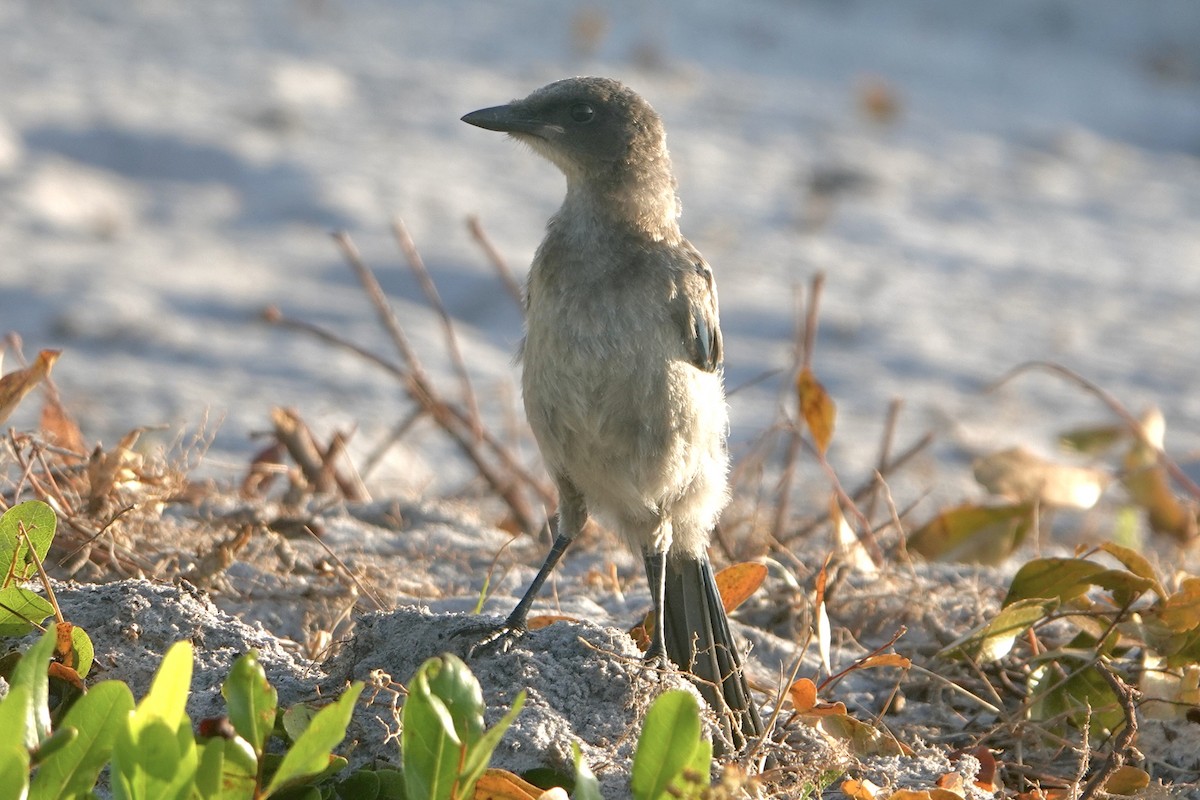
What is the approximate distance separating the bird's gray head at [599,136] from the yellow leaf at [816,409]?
655mm

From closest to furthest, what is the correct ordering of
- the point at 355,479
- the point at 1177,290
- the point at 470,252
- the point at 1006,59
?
1. the point at 355,479
2. the point at 470,252
3. the point at 1177,290
4. the point at 1006,59

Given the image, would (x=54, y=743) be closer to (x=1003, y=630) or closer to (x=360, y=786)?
(x=360, y=786)

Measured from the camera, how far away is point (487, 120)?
3.68 m

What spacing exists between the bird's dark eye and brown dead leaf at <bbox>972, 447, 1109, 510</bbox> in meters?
1.61

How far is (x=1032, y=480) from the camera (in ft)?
13.9

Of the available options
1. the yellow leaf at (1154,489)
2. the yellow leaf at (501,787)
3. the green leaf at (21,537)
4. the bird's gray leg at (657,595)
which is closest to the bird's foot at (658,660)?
the bird's gray leg at (657,595)

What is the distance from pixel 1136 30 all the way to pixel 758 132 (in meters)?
4.15

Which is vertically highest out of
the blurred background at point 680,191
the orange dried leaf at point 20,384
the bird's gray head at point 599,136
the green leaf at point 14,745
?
the bird's gray head at point 599,136

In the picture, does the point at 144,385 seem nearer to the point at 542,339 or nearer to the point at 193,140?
the point at 193,140

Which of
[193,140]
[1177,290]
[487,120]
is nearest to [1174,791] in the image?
[487,120]

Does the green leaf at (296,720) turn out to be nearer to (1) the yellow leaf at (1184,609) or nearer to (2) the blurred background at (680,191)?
(1) the yellow leaf at (1184,609)

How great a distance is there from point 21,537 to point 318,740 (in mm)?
897

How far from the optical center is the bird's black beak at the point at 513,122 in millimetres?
3666

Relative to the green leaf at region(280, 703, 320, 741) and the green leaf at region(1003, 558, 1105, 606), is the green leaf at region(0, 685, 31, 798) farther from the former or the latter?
the green leaf at region(1003, 558, 1105, 606)
